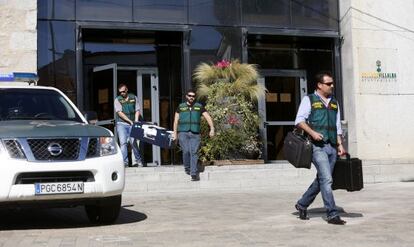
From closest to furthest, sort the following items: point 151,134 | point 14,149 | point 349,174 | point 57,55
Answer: point 14,149 → point 349,174 → point 151,134 → point 57,55

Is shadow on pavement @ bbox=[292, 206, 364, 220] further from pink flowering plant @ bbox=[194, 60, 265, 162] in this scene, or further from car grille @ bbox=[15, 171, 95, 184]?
pink flowering plant @ bbox=[194, 60, 265, 162]

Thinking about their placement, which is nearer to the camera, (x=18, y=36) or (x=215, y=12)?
(x=18, y=36)

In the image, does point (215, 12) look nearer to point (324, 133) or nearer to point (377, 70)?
point (377, 70)

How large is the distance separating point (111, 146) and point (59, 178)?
0.78 m

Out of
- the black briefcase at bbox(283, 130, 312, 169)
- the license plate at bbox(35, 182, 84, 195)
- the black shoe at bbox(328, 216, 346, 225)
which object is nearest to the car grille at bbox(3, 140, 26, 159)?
the license plate at bbox(35, 182, 84, 195)

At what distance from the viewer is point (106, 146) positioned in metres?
7.19

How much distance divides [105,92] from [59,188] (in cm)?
827

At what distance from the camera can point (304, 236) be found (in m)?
6.51

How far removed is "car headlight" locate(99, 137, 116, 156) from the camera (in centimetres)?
712

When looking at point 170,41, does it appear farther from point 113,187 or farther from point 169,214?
point 113,187

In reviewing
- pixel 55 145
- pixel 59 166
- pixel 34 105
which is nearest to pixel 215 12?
pixel 34 105

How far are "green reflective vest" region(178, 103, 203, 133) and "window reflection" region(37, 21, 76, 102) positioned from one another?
3.52 meters

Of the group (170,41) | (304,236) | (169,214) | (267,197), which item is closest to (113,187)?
(169,214)

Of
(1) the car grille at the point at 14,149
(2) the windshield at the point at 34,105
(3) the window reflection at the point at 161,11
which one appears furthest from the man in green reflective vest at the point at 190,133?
(1) the car grille at the point at 14,149
